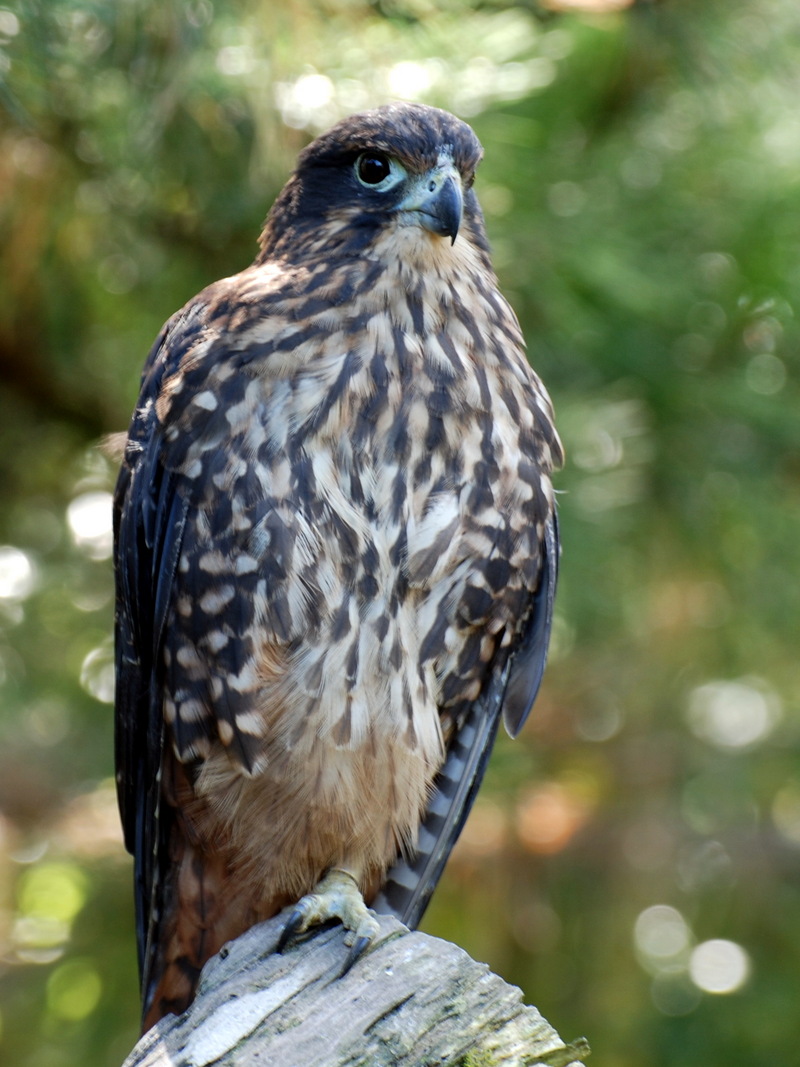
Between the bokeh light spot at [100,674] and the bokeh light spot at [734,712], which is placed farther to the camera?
the bokeh light spot at [734,712]

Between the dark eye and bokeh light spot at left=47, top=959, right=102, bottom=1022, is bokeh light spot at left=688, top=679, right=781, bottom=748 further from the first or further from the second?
the dark eye

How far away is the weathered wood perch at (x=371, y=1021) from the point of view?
161 cm

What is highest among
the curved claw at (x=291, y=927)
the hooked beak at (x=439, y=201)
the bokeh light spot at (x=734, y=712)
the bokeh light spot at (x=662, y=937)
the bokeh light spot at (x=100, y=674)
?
the hooked beak at (x=439, y=201)

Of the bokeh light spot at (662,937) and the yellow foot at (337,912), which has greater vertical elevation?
the bokeh light spot at (662,937)

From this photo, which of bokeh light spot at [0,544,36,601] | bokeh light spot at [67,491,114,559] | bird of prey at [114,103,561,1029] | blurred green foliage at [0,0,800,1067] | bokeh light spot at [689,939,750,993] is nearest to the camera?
bird of prey at [114,103,561,1029]

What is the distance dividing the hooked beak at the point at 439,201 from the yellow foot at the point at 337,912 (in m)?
1.14

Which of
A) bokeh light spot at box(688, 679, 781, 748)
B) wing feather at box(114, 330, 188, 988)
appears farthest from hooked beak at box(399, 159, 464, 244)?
bokeh light spot at box(688, 679, 781, 748)

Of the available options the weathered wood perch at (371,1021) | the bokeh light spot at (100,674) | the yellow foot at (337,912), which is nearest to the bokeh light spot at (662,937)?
the bokeh light spot at (100,674)

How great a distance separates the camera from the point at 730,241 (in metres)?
3.53

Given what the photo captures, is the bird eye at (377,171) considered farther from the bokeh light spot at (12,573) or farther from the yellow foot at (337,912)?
the bokeh light spot at (12,573)

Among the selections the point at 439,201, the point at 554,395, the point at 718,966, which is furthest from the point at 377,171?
the point at 718,966

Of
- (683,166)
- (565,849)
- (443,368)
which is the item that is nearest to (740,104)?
(683,166)

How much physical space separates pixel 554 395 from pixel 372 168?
113cm

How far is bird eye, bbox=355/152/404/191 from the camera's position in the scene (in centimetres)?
224
